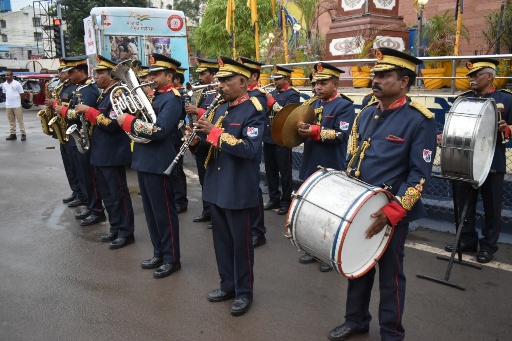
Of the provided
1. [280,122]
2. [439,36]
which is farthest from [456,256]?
[439,36]

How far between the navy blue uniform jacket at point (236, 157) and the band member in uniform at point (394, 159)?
811 millimetres

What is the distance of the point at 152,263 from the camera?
15.8 feet

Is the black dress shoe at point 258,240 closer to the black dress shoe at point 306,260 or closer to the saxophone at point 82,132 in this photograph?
the black dress shoe at point 306,260

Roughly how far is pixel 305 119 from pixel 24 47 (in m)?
60.7

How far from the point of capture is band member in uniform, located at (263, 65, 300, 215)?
21.8 feet

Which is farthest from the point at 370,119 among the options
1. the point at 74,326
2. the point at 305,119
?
the point at 74,326

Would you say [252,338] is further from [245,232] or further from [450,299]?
[450,299]

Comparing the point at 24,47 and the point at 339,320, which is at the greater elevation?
the point at 24,47

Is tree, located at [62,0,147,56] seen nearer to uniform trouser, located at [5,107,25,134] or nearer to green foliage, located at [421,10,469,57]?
uniform trouser, located at [5,107,25,134]

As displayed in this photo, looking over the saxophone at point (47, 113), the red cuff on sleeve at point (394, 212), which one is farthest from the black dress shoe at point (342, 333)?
the saxophone at point (47, 113)

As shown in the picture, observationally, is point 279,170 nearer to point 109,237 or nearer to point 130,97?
point 109,237

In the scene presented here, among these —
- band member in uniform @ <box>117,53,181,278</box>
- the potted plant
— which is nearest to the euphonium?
band member in uniform @ <box>117,53,181,278</box>

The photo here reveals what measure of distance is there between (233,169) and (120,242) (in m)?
2.36

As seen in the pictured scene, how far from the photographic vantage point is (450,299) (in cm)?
407
